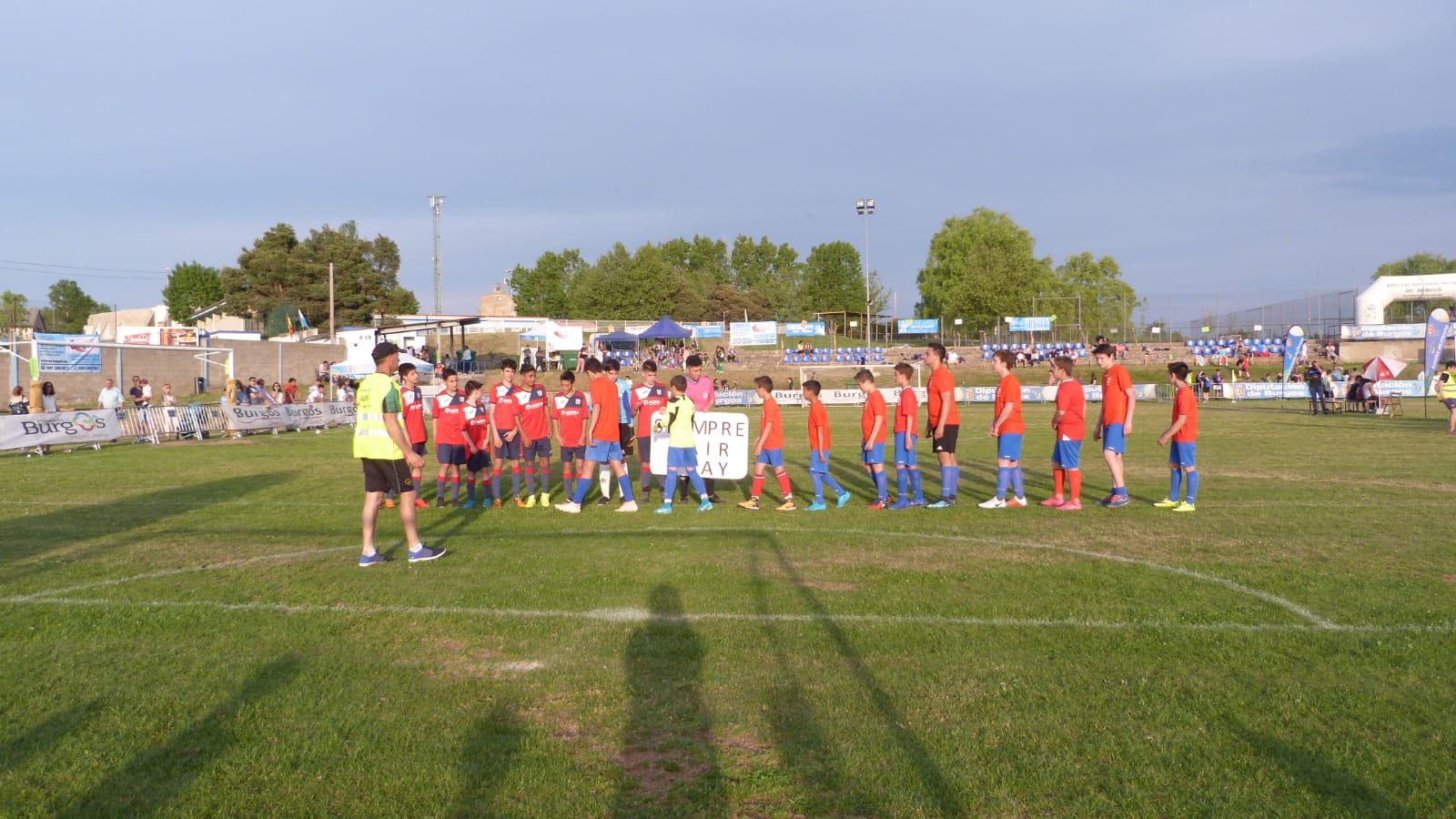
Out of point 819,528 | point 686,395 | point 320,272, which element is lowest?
point 819,528

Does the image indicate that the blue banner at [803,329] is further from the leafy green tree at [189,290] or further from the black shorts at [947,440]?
the leafy green tree at [189,290]

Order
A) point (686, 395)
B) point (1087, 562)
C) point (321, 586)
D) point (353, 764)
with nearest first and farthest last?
1. point (353, 764)
2. point (321, 586)
3. point (1087, 562)
4. point (686, 395)

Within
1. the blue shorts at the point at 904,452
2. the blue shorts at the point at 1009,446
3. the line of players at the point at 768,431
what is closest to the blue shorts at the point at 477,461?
the line of players at the point at 768,431

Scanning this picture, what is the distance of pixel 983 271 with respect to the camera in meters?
79.9

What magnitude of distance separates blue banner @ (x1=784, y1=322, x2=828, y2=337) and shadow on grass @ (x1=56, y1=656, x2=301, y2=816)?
2474 inches

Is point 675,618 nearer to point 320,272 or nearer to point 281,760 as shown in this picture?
point 281,760

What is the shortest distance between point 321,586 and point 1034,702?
5797 millimetres

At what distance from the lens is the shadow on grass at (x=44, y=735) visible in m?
4.48

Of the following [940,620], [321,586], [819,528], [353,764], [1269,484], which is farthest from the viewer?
[1269,484]

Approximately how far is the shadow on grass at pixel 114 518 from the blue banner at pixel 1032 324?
206 feet

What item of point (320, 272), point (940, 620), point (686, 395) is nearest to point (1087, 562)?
point (940, 620)

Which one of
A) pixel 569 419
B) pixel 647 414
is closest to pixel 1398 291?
pixel 647 414

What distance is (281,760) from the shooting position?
4.44 metres

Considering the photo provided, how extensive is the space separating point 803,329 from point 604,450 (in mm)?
57555
